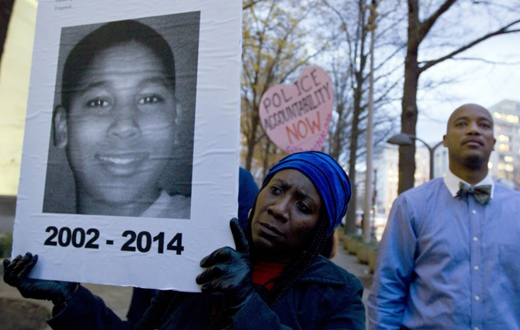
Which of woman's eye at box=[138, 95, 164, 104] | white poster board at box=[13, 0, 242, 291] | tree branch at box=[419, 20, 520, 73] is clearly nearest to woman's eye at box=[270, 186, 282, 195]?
white poster board at box=[13, 0, 242, 291]

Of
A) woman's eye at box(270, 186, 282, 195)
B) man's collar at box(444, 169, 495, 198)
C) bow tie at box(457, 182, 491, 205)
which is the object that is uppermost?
man's collar at box(444, 169, 495, 198)

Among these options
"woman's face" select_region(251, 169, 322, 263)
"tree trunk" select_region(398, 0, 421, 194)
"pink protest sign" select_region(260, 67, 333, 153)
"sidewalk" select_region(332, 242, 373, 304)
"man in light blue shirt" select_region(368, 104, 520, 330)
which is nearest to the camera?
"woman's face" select_region(251, 169, 322, 263)

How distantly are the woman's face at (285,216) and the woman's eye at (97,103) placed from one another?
0.60 meters

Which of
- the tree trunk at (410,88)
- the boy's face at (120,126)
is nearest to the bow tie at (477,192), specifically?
the boy's face at (120,126)

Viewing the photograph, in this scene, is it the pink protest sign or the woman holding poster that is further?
the pink protest sign

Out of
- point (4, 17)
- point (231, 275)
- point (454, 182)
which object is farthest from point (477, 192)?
point (4, 17)

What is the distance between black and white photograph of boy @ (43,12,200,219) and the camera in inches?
59.1

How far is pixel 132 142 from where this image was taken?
154 centimetres

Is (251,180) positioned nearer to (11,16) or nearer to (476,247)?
(476,247)

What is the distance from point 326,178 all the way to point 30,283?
3.33ft

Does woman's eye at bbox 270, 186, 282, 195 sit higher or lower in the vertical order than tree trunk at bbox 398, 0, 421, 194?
lower

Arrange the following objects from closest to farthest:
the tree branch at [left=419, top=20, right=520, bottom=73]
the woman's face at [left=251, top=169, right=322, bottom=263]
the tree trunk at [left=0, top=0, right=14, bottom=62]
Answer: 1. the woman's face at [left=251, top=169, right=322, bottom=263]
2. the tree trunk at [left=0, top=0, right=14, bottom=62]
3. the tree branch at [left=419, top=20, right=520, bottom=73]

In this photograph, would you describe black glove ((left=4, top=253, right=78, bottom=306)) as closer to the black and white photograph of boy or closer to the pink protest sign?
the black and white photograph of boy

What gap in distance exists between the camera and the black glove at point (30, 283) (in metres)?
1.54
